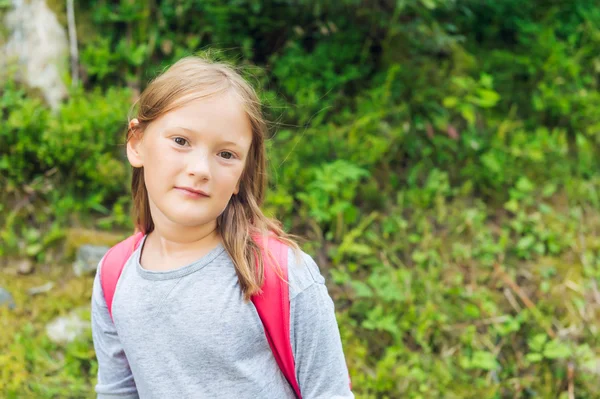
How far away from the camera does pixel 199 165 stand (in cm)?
158

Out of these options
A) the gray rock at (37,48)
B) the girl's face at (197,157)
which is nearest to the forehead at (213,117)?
the girl's face at (197,157)

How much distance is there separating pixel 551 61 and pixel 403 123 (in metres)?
1.42

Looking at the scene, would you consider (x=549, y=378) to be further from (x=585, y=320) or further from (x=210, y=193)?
(x=210, y=193)

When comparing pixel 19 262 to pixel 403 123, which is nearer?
pixel 19 262

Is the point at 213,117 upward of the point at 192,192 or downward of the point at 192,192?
upward

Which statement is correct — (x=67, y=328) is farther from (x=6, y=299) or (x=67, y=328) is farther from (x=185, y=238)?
(x=185, y=238)

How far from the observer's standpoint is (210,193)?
1628 mm

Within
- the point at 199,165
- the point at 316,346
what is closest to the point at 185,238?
the point at 199,165

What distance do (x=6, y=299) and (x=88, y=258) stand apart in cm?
47

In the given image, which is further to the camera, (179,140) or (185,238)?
(185,238)

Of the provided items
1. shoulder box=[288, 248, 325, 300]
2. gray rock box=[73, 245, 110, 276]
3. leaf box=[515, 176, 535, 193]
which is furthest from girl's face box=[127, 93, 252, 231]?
leaf box=[515, 176, 535, 193]

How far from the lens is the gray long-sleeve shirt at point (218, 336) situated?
5.33 ft

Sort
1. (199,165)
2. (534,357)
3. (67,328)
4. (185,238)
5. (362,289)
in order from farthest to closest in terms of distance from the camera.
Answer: (362,289) < (534,357) < (67,328) < (185,238) < (199,165)

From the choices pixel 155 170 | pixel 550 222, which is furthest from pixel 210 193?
pixel 550 222
